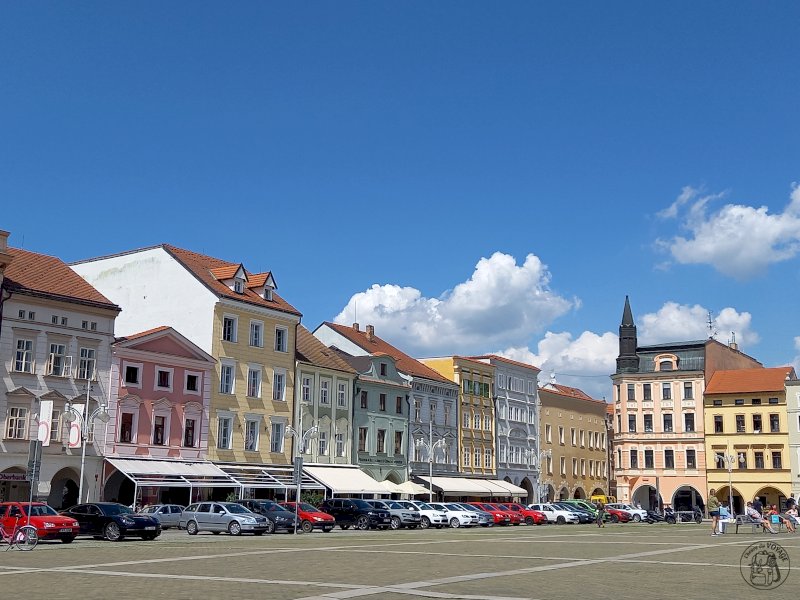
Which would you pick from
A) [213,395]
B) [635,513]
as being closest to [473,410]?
[635,513]

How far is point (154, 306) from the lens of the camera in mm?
62062

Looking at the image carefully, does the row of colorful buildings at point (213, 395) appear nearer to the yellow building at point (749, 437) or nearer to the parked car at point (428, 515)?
the parked car at point (428, 515)

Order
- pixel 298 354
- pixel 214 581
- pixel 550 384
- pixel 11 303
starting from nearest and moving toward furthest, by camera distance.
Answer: pixel 214 581
pixel 11 303
pixel 298 354
pixel 550 384

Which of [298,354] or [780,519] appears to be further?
[298,354]

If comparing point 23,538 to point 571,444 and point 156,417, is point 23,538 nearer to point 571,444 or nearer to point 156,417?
point 156,417

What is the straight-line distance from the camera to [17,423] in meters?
47.7

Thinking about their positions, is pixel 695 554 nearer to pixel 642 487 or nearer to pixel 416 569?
pixel 416 569

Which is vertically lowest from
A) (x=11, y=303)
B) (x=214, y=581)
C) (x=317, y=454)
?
(x=214, y=581)

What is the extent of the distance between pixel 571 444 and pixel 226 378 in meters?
49.3

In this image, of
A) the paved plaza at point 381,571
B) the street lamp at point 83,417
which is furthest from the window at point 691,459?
the paved plaza at point 381,571

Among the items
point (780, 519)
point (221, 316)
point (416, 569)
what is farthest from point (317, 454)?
point (416, 569)

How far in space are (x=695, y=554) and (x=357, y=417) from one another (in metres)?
43.0

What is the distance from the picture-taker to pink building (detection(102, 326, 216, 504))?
171 feet

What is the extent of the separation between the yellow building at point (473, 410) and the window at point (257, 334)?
2357cm
